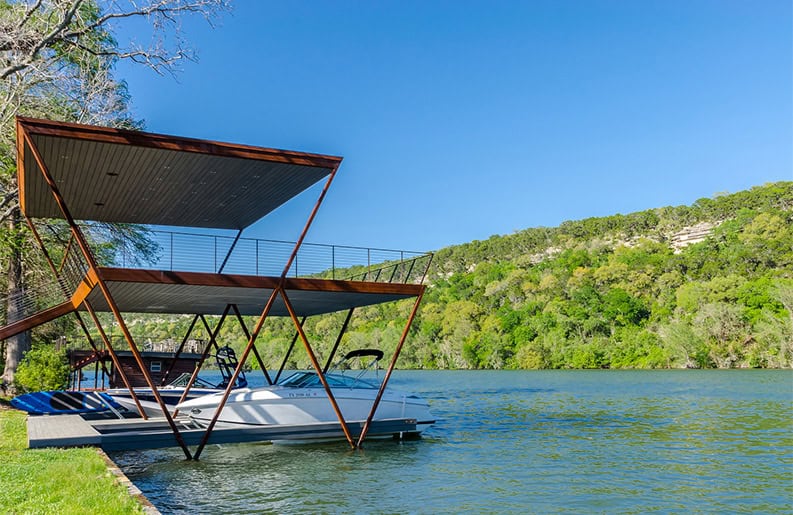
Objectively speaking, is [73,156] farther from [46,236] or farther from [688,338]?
[688,338]

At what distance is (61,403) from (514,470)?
1204 cm

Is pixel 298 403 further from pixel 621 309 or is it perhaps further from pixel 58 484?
pixel 621 309

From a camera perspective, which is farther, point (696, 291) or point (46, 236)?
point (696, 291)

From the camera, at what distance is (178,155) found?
44.0 feet

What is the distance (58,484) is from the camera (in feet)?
29.1

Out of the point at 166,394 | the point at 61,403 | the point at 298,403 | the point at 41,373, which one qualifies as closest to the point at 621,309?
the point at 166,394

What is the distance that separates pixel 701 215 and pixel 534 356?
64.9 meters

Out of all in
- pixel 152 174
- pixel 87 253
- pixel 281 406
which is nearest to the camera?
pixel 87 253

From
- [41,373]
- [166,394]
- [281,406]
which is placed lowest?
[281,406]

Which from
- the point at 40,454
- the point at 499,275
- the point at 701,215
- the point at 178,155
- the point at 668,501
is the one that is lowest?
the point at 668,501

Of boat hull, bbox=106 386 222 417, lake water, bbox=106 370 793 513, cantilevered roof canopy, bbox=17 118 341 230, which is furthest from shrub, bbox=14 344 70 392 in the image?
cantilevered roof canopy, bbox=17 118 341 230

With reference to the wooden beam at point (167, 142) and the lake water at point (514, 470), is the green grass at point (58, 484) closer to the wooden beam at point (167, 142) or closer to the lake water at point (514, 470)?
the lake water at point (514, 470)

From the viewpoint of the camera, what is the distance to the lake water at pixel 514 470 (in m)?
12.1

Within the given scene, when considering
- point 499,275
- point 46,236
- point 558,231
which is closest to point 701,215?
point 558,231
